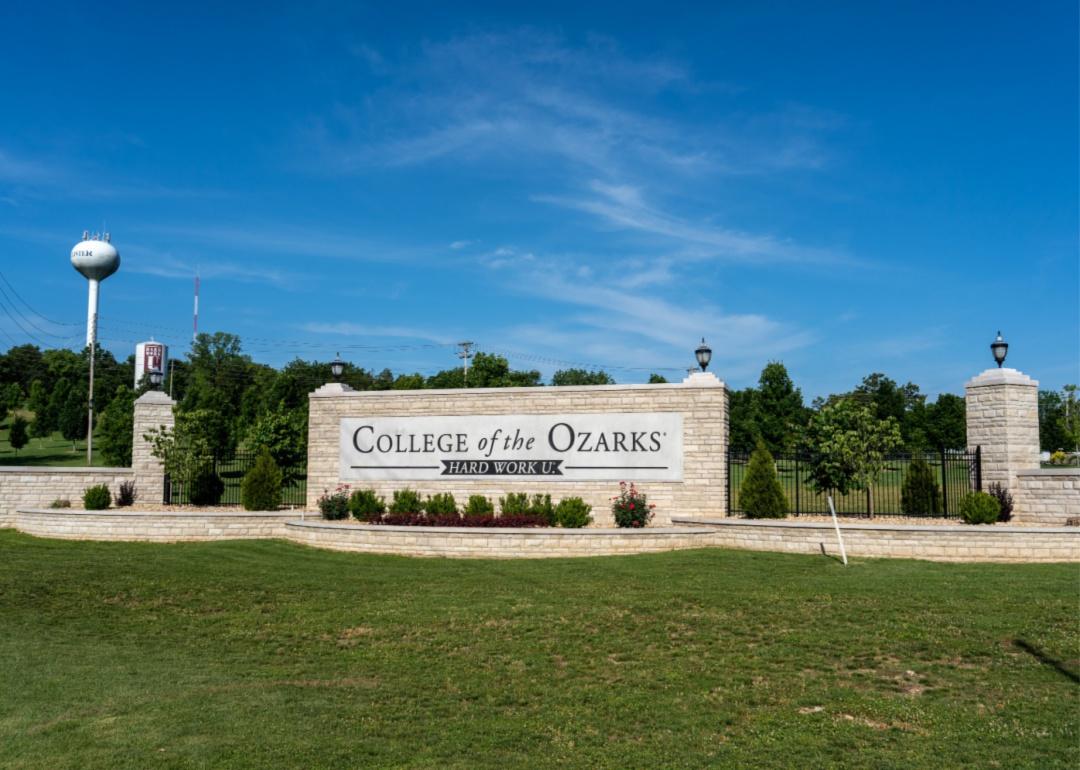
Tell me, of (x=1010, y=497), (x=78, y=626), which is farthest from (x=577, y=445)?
(x=78, y=626)

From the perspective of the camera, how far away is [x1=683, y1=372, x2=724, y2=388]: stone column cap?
61.3 feet

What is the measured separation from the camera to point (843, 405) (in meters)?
19.5

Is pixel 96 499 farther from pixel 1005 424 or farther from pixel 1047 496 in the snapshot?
pixel 1047 496

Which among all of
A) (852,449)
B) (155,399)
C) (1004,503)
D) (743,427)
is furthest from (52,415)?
(1004,503)

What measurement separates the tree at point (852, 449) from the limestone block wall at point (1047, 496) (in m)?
2.59

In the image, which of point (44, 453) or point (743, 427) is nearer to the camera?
point (743, 427)

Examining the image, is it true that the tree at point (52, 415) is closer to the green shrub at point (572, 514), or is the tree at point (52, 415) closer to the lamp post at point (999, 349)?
the green shrub at point (572, 514)

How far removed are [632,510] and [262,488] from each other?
9.57 metres

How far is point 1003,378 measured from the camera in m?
17.9

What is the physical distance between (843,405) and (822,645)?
1106cm

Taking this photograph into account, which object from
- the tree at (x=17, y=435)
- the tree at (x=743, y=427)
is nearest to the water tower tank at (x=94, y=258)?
the tree at (x=17, y=435)

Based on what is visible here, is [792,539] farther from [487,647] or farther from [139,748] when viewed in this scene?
[139,748]

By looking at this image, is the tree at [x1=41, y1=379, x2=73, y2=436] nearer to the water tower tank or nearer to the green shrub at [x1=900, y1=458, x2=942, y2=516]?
the water tower tank

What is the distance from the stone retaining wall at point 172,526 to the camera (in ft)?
63.8
